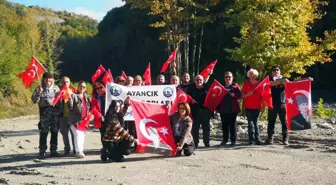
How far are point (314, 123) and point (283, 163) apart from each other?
6.85 m

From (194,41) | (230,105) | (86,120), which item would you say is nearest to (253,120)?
(230,105)

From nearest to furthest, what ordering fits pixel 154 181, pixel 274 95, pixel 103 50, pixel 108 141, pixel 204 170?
pixel 154 181, pixel 204 170, pixel 108 141, pixel 274 95, pixel 103 50

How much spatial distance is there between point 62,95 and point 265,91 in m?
4.78

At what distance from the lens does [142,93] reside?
434 inches

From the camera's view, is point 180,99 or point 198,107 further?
point 198,107

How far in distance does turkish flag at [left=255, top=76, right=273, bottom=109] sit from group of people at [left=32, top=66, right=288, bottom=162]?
0.08 m

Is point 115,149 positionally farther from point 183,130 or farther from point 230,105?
point 230,105

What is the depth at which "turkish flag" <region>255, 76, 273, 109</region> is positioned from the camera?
11273mm

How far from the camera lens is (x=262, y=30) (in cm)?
1686

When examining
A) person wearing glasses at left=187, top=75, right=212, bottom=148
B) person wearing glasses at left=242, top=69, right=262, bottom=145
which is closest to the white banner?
person wearing glasses at left=187, top=75, right=212, bottom=148

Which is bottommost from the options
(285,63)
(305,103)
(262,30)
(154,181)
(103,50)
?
(154,181)

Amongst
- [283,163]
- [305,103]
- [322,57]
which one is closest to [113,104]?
[283,163]

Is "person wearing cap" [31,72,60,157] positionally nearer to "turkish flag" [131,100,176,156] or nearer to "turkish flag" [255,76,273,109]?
"turkish flag" [131,100,176,156]

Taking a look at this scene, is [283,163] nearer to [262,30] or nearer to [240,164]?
[240,164]
